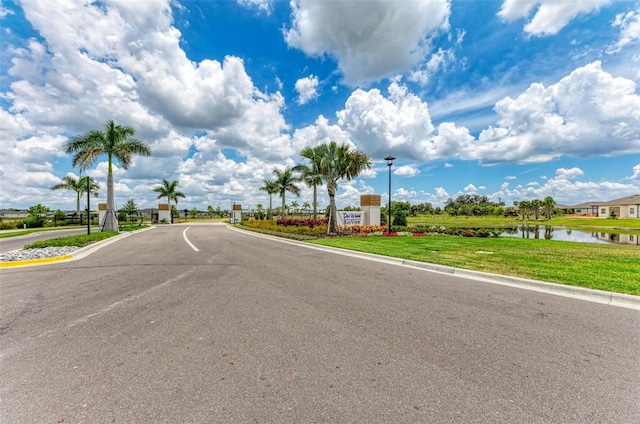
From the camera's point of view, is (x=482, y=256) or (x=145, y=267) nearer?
(x=145, y=267)

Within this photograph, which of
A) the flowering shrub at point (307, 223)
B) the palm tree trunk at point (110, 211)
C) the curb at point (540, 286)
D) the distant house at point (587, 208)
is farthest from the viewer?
the distant house at point (587, 208)

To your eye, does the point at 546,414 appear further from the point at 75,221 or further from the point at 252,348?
the point at 75,221

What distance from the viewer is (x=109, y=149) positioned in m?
23.2

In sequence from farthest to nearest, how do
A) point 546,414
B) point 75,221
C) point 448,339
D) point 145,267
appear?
point 75,221 → point 145,267 → point 448,339 → point 546,414

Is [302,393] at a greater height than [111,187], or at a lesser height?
lesser

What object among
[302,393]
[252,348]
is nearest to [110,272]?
[252,348]

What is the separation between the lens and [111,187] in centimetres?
2319

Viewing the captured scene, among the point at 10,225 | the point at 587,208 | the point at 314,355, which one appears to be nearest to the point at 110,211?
the point at 10,225

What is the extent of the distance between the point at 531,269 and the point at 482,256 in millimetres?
2285

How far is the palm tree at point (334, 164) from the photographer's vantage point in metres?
19.6

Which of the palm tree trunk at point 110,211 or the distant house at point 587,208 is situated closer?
the palm tree trunk at point 110,211

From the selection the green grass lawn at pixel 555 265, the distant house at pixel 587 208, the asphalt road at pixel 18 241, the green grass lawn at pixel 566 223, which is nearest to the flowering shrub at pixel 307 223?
the green grass lawn at pixel 555 265

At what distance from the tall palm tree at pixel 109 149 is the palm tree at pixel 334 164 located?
16.3m

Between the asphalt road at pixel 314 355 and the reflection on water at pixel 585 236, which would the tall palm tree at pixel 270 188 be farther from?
the asphalt road at pixel 314 355
